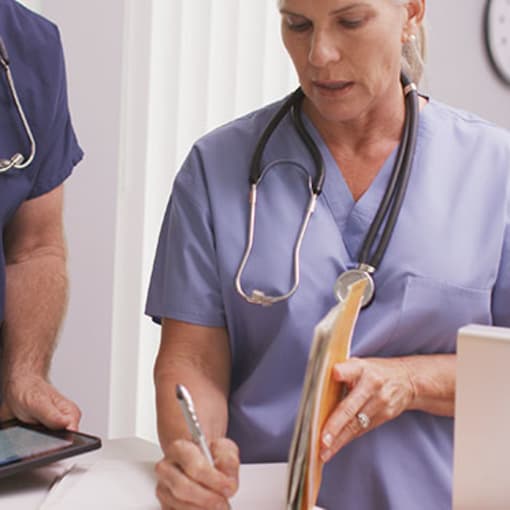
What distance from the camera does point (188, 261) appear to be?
1238mm

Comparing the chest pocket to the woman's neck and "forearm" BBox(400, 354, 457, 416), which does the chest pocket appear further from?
the woman's neck

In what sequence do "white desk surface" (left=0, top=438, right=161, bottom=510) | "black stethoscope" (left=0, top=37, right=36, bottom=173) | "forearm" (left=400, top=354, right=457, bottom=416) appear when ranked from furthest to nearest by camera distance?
1. "black stethoscope" (left=0, top=37, right=36, bottom=173)
2. "forearm" (left=400, top=354, right=457, bottom=416)
3. "white desk surface" (left=0, top=438, right=161, bottom=510)

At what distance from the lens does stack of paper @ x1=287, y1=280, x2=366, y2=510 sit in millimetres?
762

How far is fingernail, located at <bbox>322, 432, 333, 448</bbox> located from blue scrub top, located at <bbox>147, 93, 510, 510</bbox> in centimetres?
26

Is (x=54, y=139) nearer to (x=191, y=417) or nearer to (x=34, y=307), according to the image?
(x=34, y=307)

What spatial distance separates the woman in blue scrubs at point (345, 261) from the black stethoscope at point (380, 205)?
0.01 m

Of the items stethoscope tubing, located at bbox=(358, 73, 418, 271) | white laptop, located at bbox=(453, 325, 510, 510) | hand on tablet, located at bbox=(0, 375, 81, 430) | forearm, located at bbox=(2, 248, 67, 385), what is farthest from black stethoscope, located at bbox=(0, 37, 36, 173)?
white laptop, located at bbox=(453, 325, 510, 510)

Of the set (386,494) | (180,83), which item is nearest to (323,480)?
(386,494)

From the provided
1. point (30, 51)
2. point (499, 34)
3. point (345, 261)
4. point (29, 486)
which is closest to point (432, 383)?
point (345, 261)

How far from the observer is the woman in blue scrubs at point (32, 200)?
53.8 inches

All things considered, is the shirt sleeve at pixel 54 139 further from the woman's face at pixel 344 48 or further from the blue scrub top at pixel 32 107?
the woman's face at pixel 344 48

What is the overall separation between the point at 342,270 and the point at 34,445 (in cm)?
46

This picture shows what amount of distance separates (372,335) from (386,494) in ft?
0.69

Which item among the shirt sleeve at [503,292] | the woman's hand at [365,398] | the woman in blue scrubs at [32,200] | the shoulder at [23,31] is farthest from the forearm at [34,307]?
the shirt sleeve at [503,292]
